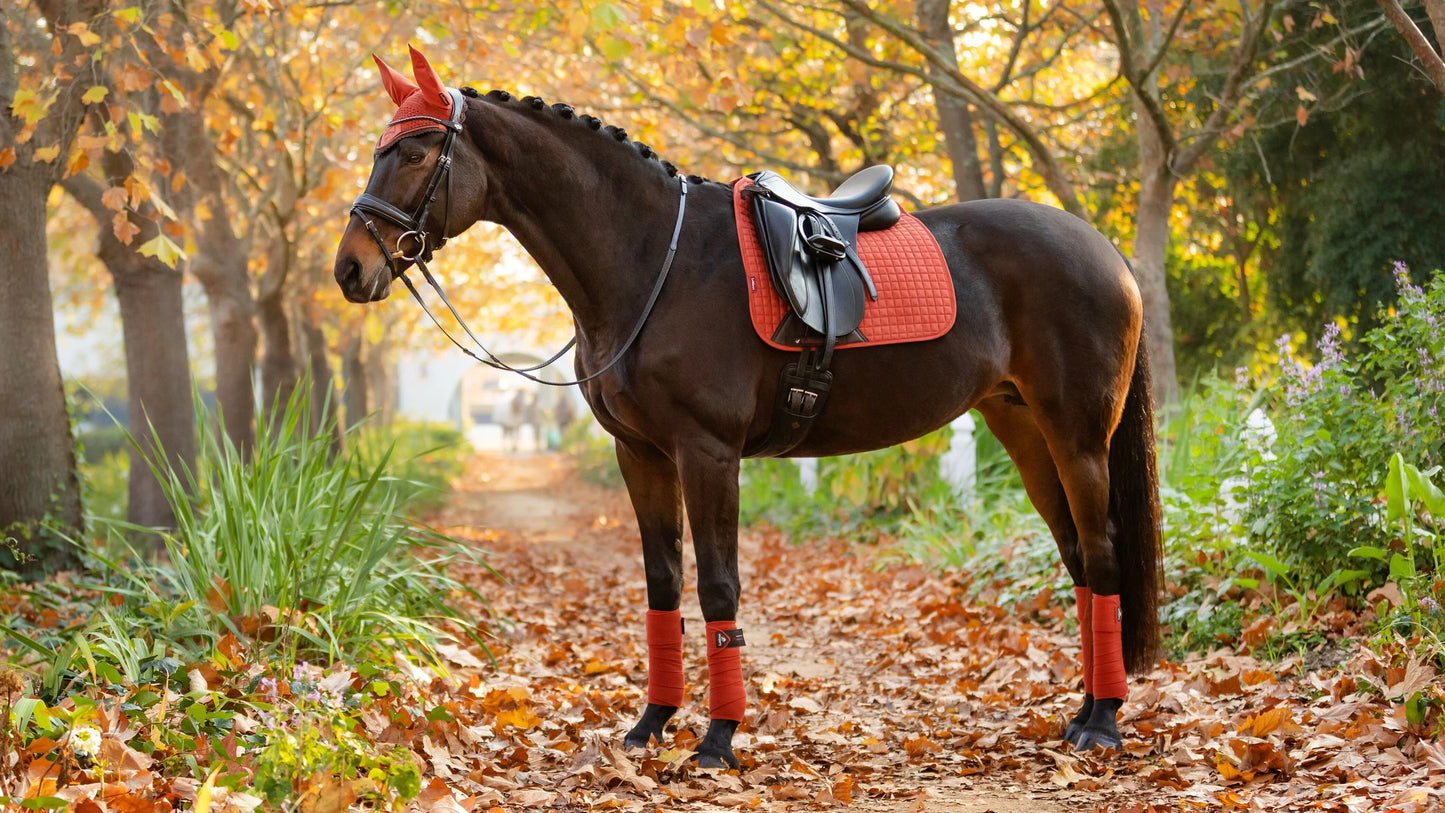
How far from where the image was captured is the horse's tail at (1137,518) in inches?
153

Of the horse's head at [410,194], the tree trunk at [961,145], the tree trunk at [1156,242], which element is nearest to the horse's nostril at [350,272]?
the horse's head at [410,194]

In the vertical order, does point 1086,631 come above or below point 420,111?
below

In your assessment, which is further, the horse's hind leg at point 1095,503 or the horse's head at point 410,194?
the horse's hind leg at point 1095,503

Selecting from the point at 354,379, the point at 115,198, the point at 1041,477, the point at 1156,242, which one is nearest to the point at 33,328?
the point at 115,198

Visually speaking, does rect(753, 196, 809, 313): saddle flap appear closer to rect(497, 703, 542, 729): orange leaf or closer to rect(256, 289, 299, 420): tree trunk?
rect(497, 703, 542, 729): orange leaf

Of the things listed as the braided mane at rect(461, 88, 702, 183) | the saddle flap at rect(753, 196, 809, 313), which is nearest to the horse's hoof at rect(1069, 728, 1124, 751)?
the saddle flap at rect(753, 196, 809, 313)

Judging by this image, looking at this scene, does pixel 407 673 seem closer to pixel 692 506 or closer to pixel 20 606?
pixel 692 506

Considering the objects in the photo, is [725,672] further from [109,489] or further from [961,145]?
[109,489]

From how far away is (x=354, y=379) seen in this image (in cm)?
1805

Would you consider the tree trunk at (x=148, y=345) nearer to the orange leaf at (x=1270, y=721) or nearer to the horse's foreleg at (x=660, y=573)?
the horse's foreleg at (x=660, y=573)

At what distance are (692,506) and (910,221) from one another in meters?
1.31

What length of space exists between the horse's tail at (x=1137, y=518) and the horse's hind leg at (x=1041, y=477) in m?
0.15

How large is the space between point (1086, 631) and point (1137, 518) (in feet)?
1.47

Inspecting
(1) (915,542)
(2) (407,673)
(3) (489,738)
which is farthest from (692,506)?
(1) (915,542)
